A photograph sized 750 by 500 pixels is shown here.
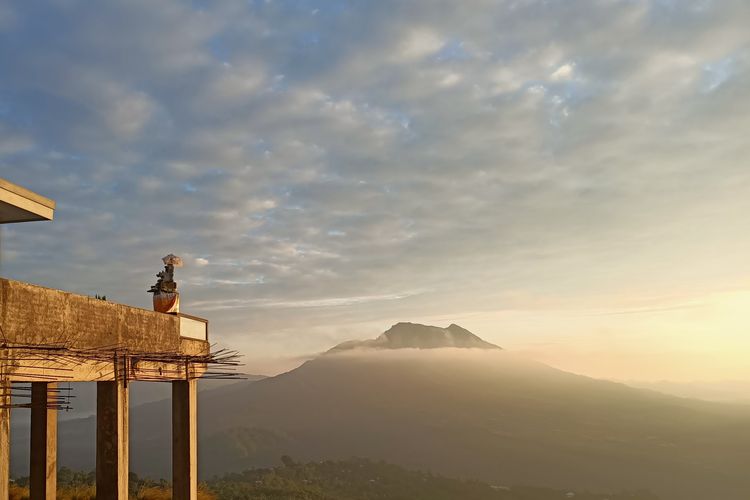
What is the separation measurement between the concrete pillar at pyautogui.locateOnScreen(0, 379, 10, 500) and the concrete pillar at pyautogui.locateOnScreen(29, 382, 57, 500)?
4132mm

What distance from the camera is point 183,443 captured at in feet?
54.3

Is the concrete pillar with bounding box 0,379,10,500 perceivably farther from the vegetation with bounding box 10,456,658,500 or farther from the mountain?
the mountain

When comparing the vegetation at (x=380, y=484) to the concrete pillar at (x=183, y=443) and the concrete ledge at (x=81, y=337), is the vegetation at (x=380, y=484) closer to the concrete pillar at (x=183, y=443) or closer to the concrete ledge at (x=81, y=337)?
the concrete pillar at (x=183, y=443)

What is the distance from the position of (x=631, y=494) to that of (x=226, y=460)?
86.4 m

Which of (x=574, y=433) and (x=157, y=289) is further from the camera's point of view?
(x=574, y=433)

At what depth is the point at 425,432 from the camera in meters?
167

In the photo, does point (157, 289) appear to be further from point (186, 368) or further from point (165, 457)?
point (165, 457)

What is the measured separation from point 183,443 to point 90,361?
5313 mm

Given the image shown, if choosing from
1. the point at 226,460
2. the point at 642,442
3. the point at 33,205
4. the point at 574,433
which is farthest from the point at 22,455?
the point at 33,205

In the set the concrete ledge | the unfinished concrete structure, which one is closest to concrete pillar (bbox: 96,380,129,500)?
the unfinished concrete structure

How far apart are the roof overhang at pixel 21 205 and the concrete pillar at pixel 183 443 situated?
604 cm

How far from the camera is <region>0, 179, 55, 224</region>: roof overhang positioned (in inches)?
459

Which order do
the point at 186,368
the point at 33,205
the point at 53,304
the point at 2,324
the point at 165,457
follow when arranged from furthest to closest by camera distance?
1. the point at 165,457
2. the point at 186,368
3. the point at 33,205
4. the point at 53,304
5. the point at 2,324

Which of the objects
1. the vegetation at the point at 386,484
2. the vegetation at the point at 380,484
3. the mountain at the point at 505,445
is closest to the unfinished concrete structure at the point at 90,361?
the vegetation at the point at 380,484
